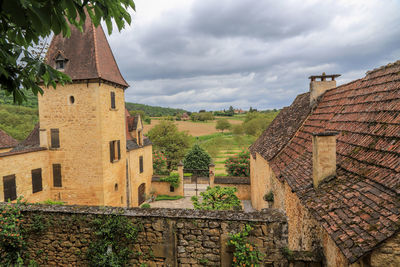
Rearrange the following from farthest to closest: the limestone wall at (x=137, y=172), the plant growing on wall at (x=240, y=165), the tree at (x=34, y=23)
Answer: the plant growing on wall at (x=240, y=165), the limestone wall at (x=137, y=172), the tree at (x=34, y=23)

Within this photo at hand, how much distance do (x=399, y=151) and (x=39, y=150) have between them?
17.4 m

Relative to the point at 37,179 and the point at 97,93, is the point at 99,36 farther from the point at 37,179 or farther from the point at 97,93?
the point at 37,179

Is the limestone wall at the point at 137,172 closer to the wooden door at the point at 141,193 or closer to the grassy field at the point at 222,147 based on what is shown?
the wooden door at the point at 141,193

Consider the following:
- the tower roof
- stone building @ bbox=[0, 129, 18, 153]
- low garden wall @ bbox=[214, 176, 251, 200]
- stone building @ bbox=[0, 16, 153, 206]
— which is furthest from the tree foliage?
stone building @ bbox=[0, 129, 18, 153]

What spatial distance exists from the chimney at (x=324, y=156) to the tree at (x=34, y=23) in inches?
189

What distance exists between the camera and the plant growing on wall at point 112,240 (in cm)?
496

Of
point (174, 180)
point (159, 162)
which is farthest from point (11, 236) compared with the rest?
point (159, 162)

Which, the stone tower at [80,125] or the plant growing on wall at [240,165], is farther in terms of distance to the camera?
the plant growing on wall at [240,165]

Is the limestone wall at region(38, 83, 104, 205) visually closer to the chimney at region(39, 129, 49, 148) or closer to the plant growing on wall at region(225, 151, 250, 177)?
the chimney at region(39, 129, 49, 148)

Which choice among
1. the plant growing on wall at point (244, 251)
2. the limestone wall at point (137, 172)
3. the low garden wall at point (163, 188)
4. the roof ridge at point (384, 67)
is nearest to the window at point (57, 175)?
the limestone wall at point (137, 172)

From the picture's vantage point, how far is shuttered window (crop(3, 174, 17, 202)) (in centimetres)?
1243

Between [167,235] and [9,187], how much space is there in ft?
41.3

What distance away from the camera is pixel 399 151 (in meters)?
4.21

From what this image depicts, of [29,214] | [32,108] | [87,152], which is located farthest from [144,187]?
[32,108]
